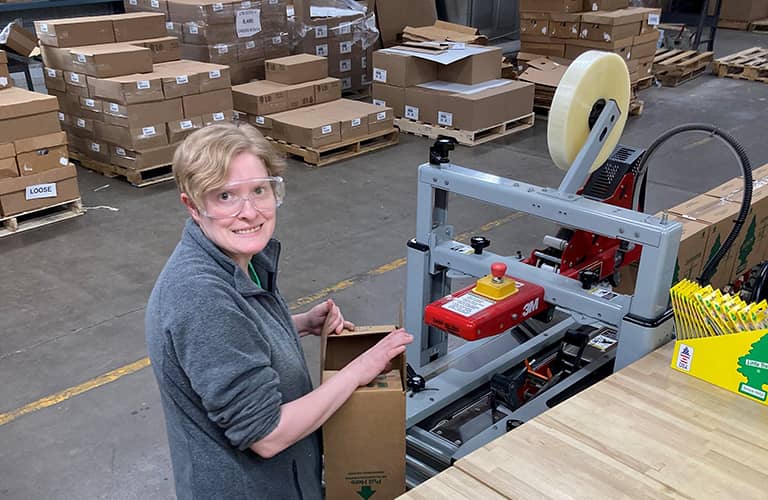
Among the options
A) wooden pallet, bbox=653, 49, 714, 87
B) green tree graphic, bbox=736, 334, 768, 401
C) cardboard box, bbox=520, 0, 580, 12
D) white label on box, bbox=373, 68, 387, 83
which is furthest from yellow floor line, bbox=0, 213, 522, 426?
wooden pallet, bbox=653, 49, 714, 87

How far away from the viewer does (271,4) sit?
823 centimetres

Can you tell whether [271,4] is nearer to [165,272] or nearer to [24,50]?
[24,50]

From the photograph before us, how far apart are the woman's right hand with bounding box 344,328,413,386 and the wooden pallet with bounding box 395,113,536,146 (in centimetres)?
602

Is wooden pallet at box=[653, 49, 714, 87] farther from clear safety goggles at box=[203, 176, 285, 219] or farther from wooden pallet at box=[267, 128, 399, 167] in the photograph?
clear safety goggles at box=[203, 176, 285, 219]

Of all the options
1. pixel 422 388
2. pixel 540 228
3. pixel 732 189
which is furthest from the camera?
pixel 540 228

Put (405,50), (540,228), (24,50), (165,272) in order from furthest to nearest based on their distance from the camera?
(405,50)
(24,50)
(540,228)
(165,272)

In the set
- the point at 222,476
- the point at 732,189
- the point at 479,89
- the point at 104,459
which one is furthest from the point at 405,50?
the point at 222,476

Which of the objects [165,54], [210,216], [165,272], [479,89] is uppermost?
[210,216]

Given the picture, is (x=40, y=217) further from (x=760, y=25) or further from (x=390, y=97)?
(x=760, y=25)

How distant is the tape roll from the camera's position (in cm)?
227

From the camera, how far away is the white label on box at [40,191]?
5.68m

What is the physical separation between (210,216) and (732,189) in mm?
3155

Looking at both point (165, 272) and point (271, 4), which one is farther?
point (271, 4)

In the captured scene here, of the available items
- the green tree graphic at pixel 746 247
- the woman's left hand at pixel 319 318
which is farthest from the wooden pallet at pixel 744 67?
the woman's left hand at pixel 319 318
